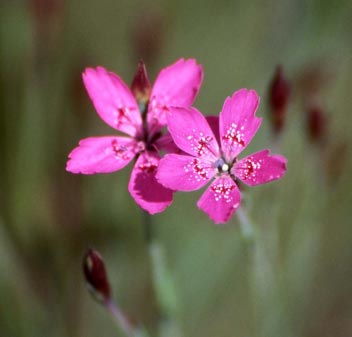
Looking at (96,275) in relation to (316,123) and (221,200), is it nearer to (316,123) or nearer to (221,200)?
(221,200)

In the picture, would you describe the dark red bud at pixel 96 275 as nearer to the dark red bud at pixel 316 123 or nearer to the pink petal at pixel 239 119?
the pink petal at pixel 239 119

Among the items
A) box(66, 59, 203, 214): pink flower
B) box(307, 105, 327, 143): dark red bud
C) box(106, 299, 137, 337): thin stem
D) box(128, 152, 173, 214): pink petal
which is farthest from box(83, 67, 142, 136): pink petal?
box(307, 105, 327, 143): dark red bud

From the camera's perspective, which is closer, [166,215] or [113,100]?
[113,100]

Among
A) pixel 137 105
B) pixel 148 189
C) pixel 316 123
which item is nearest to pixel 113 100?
pixel 137 105

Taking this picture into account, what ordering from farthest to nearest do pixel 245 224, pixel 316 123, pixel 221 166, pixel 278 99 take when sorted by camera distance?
pixel 316 123
pixel 278 99
pixel 245 224
pixel 221 166

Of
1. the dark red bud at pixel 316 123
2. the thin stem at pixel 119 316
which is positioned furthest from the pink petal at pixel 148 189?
the dark red bud at pixel 316 123

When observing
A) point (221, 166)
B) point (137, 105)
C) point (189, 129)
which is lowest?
point (221, 166)
